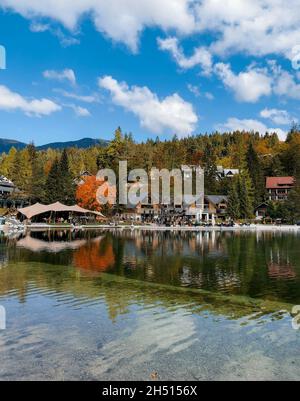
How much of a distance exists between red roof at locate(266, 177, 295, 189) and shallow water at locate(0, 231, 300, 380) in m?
74.3

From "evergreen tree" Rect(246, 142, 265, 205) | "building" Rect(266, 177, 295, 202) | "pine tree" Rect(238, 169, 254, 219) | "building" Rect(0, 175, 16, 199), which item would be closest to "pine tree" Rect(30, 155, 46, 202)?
"building" Rect(0, 175, 16, 199)

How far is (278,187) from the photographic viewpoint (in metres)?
90.4

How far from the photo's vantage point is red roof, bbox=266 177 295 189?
89938mm

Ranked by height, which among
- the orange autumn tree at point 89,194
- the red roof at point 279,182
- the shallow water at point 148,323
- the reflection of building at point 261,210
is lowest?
the shallow water at point 148,323

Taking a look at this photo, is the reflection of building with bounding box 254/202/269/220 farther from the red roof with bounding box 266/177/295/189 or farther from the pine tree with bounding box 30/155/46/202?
the pine tree with bounding box 30/155/46/202

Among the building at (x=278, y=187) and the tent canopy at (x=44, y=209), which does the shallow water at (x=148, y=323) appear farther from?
the building at (x=278, y=187)

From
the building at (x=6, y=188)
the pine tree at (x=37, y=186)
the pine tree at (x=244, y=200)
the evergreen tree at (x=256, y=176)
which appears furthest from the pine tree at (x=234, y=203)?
the building at (x=6, y=188)

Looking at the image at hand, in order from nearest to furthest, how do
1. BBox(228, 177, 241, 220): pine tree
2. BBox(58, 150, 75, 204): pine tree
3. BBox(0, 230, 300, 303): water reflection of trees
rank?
BBox(0, 230, 300, 303): water reflection of trees → BBox(58, 150, 75, 204): pine tree → BBox(228, 177, 241, 220): pine tree

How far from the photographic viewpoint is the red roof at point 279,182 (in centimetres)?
8994

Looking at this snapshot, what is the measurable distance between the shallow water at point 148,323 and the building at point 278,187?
7426cm

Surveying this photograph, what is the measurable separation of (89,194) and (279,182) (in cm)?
4655

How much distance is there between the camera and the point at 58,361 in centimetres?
765

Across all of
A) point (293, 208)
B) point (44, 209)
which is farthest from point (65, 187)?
point (293, 208)

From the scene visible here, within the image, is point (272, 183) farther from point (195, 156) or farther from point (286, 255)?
point (286, 255)
